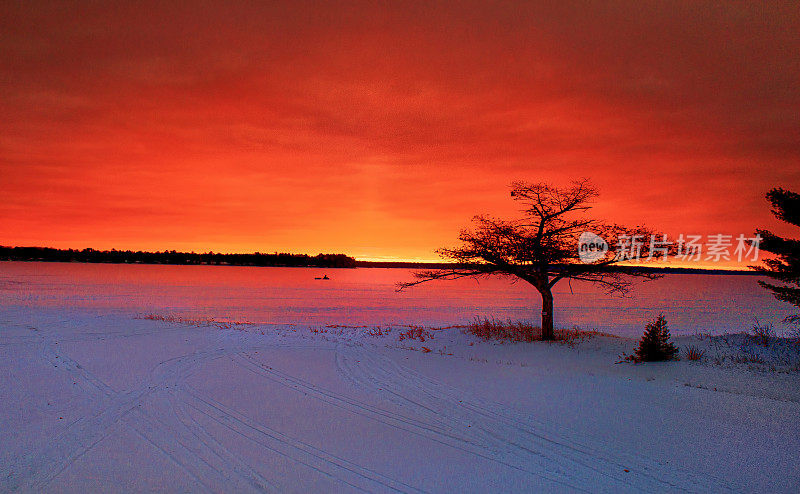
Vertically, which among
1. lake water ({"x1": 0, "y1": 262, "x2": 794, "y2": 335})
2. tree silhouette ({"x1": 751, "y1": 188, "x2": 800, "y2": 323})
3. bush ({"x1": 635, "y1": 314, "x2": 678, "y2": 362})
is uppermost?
tree silhouette ({"x1": 751, "y1": 188, "x2": 800, "y2": 323})

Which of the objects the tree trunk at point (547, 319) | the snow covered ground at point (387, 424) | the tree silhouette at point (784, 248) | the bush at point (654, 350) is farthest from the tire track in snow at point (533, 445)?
the tree silhouette at point (784, 248)

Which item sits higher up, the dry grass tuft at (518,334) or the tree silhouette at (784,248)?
the tree silhouette at (784,248)

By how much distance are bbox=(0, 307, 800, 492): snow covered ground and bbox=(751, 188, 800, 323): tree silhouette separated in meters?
7.41

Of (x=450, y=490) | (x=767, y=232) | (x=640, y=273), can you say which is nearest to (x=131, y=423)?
(x=450, y=490)

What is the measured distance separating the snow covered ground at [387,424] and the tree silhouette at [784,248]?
741 cm

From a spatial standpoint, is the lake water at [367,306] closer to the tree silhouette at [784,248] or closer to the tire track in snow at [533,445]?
the tree silhouette at [784,248]

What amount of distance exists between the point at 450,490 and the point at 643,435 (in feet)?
13.0

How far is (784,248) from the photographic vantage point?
17531 mm

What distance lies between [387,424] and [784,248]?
1892cm

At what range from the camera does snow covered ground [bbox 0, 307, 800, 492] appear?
5.98 m

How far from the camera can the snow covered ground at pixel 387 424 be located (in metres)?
5.98

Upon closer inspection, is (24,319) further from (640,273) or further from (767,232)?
(767,232)

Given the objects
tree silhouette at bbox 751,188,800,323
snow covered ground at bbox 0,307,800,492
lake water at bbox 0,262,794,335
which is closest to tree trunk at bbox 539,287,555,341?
snow covered ground at bbox 0,307,800,492

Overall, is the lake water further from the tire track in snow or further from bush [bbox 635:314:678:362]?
the tire track in snow
